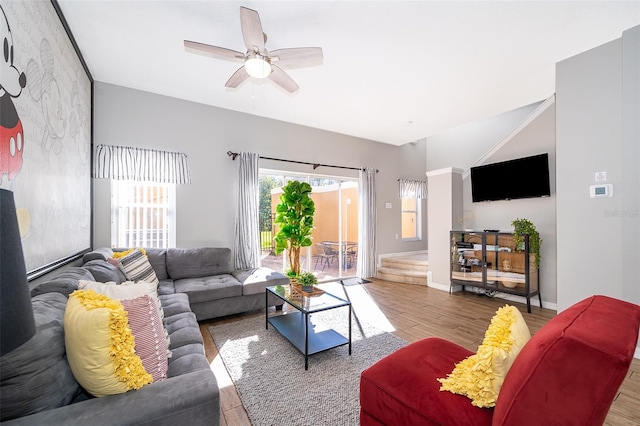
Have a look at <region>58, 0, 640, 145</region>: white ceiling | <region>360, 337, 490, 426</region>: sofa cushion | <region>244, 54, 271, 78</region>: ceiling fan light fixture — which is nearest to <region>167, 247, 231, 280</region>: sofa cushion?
<region>58, 0, 640, 145</region>: white ceiling

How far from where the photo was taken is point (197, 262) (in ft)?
12.0

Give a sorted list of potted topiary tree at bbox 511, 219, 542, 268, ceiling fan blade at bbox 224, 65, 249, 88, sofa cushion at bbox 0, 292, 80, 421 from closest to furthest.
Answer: sofa cushion at bbox 0, 292, 80, 421 → ceiling fan blade at bbox 224, 65, 249, 88 → potted topiary tree at bbox 511, 219, 542, 268

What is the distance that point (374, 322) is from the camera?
3.28 m

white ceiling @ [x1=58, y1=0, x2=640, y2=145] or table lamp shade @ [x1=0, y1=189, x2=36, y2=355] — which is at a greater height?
white ceiling @ [x1=58, y1=0, x2=640, y2=145]

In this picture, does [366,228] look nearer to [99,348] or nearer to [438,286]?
[438,286]

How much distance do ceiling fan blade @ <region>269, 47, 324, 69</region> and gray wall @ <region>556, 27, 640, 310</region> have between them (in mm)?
2704

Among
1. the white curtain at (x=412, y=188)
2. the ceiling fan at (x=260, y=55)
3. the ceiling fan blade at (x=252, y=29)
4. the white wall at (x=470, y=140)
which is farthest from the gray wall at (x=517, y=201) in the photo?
the ceiling fan blade at (x=252, y=29)

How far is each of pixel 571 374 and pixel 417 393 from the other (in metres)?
0.64

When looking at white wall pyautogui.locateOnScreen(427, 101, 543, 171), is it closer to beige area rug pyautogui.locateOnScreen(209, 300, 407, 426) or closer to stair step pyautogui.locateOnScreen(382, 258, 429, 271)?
stair step pyautogui.locateOnScreen(382, 258, 429, 271)

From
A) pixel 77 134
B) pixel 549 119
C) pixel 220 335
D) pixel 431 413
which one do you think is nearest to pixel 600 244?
pixel 549 119

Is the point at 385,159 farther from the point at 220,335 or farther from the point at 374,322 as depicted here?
the point at 220,335

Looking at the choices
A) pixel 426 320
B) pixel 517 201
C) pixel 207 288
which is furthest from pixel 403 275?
pixel 207 288

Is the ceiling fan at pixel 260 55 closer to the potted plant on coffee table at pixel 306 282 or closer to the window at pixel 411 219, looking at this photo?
the potted plant on coffee table at pixel 306 282

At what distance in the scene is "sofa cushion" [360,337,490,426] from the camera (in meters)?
1.14
